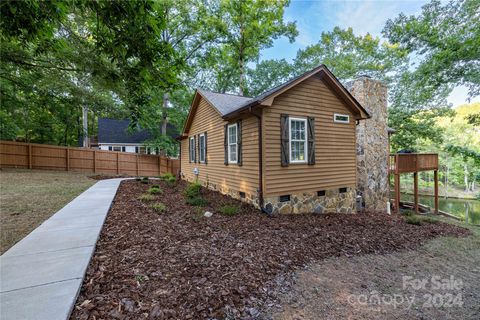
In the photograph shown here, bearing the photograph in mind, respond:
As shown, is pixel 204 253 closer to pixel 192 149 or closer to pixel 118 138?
pixel 192 149

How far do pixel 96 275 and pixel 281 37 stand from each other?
21.4 metres

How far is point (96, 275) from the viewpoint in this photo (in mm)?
2693

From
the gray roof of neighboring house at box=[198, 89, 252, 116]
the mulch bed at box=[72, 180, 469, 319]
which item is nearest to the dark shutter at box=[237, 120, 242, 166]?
the gray roof of neighboring house at box=[198, 89, 252, 116]

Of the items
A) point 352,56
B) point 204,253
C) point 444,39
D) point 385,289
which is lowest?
point 385,289

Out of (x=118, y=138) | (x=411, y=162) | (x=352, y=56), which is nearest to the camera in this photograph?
(x=411, y=162)

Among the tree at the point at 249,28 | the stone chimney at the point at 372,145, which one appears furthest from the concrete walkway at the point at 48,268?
the tree at the point at 249,28

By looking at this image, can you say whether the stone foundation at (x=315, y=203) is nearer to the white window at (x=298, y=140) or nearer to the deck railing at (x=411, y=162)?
the white window at (x=298, y=140)

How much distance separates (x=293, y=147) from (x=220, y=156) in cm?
326

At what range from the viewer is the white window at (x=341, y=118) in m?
7.74

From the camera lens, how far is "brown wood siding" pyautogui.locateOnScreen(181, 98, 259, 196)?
22.2 ft

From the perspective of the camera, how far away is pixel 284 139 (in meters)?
6.51

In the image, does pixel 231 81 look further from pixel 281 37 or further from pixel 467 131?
pixel 467 131

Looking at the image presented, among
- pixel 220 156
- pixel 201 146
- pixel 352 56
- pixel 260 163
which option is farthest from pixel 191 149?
pixel 352 56

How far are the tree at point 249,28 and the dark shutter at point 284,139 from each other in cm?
1238
